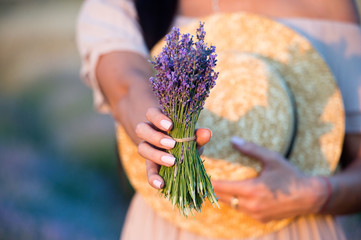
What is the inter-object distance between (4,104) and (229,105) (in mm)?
3801

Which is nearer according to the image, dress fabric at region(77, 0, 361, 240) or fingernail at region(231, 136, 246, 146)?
fingernail at region(231, 136, 246, 146)

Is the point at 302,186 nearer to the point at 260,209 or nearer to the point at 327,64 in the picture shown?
the point at 260,209

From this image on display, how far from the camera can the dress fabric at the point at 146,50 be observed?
1.37 meters

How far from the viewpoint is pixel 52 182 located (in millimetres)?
4195

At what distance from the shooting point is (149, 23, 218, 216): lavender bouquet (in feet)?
2.11

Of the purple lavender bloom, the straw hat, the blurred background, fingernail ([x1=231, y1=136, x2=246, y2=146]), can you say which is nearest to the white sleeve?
the straw hat

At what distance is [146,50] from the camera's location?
1.43 m

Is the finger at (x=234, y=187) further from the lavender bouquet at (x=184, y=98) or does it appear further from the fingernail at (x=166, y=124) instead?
the fingernail at (x=166, y=124)

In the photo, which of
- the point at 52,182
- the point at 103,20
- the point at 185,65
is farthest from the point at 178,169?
the point at 52,182

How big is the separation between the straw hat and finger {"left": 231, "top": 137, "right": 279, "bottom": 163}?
1.4 inches

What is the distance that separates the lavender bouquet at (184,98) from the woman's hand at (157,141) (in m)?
0.02

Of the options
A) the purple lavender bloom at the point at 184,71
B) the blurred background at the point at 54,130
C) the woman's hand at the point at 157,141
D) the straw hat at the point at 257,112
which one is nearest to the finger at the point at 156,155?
the woman's hand at the point at 157,141

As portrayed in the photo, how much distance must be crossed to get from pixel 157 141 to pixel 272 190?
24.4 inches

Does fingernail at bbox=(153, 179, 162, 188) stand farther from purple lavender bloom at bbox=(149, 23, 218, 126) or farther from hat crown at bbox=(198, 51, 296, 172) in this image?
hat crown at bbox=(198, 51, 296, 172)
